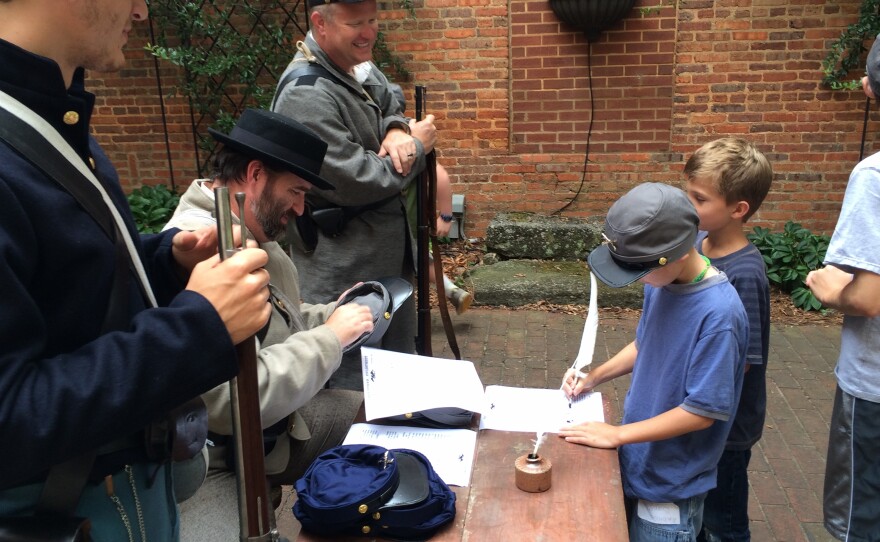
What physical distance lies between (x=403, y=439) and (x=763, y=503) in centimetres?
203

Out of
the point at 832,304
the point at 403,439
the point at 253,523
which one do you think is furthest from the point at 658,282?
the point at 253,523

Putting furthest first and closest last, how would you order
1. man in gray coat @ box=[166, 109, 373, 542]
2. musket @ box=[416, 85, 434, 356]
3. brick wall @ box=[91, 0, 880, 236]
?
brick wall @ box=[91, 0, 880, 236], musket @ box=[416, 85, 434, 356], man in gray coat @ box=[166, 109, 373, 542]

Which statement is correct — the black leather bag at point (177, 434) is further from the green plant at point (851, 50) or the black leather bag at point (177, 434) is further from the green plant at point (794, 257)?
the green plant at point (851, 50)

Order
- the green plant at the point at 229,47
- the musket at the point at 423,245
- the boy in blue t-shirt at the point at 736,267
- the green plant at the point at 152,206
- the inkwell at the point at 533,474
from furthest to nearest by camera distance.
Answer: the green plant at the point at 152,206, the green plant at the point at 229,47, the musket at the point at 423,245, the boy in blue t-shirt at the point at 736,267, the inkwell at the point at 533,474

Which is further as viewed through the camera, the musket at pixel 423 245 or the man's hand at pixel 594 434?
the musket at pixel 423 245

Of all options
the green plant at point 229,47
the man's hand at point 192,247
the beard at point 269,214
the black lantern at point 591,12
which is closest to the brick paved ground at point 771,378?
the beard at point 269,214

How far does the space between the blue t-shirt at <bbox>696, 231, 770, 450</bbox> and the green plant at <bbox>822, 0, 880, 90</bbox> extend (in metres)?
4.07

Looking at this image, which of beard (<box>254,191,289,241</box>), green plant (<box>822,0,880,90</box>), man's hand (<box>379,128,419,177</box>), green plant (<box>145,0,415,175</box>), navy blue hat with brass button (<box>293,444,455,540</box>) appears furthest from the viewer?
green plant (<box>145,0,415,175</box>)

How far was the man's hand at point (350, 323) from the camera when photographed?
6.82 ft

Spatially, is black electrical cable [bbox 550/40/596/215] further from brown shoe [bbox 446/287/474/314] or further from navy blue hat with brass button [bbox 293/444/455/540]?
navy blue hat with brass button [bbox 293/444/455/540]

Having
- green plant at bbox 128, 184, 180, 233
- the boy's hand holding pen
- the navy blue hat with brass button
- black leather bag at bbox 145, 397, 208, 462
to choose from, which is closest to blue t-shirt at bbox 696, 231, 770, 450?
the boy's hand holding pen

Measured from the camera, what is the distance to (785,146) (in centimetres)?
588

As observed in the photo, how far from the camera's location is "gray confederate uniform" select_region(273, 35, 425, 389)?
2.75 m

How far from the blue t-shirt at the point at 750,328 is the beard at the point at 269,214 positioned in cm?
140
